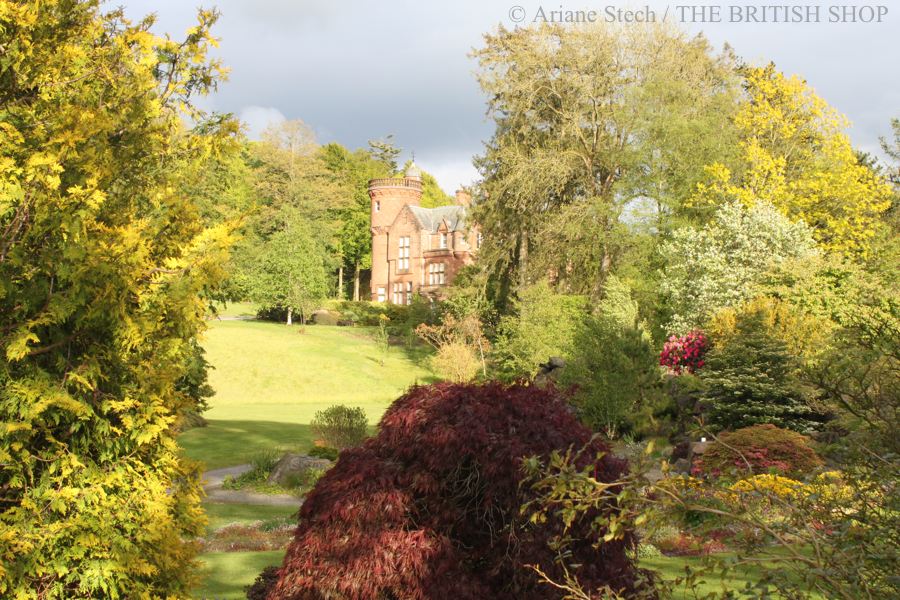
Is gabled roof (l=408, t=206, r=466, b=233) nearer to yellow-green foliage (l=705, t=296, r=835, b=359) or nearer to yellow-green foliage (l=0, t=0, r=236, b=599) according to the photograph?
yellow-green foliage (l=705, t=296, r=835, b=359)

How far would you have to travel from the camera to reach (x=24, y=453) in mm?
6250

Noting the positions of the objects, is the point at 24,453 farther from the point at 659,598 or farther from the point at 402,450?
the point at 659,598

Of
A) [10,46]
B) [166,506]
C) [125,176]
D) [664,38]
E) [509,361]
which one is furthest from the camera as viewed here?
[664,38]

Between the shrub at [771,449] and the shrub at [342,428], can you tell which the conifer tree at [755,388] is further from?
the shrub at [342,428]

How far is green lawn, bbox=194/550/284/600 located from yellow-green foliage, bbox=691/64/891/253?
94.6ft

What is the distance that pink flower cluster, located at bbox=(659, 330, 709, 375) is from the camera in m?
24.9

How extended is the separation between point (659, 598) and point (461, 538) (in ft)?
7.82

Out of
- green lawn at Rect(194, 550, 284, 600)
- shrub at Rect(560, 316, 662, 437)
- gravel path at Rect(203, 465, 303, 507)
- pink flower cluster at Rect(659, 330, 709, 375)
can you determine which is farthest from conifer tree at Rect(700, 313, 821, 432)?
green lawn at Rect(194, 550, 284, 600)

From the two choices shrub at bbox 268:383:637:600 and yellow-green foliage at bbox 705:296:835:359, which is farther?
yellow-green foliage at bbox 705:296:835:359

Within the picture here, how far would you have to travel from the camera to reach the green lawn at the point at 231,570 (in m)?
8.69

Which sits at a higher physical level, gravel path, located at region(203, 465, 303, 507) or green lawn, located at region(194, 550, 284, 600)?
green lawn, located at region(194, 550, 284, 600)

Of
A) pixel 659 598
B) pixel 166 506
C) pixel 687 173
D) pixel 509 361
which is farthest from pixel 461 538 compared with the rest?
pixel 687 173

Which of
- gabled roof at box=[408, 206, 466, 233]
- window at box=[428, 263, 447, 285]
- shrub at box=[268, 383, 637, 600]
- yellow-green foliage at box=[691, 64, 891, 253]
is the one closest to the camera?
shrub at box=[268, 383, 637, 600]

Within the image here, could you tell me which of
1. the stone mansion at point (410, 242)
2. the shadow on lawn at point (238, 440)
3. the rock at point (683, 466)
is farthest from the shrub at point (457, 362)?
the stone mansion at point (410, 242)
